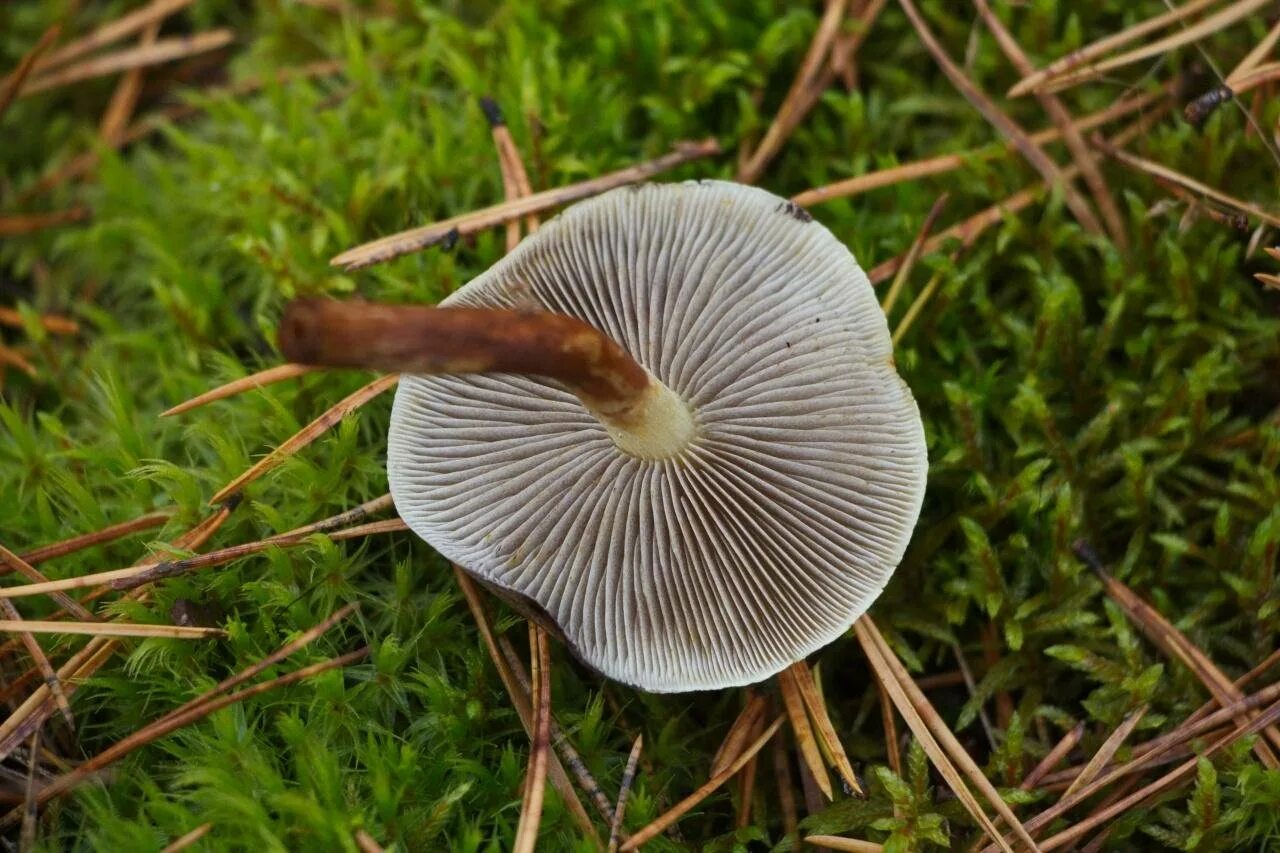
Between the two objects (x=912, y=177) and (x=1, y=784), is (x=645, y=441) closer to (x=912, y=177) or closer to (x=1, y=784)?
(x=912, y=177)

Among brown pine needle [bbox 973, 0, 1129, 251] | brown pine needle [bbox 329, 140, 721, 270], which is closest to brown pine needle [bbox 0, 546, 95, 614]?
brown pine needle [bbox 329, 140, 721, 270]

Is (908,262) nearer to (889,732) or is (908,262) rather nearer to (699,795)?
(889,732)

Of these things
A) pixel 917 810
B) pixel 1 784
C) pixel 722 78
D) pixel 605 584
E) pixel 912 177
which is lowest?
pixel 917 810

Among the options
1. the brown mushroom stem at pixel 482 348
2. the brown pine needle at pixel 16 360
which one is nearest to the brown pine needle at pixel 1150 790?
the brown mushroom stem at pixel 482 348

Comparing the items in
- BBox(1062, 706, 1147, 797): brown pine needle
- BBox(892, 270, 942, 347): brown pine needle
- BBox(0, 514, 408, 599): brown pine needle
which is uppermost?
BBox(892, 270, 942, 347): brown pine needle

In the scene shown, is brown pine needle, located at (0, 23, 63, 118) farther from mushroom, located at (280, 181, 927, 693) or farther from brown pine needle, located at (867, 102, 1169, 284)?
brown pine needle, located at (867, 102, 1169, 284)

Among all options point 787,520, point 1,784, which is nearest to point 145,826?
point 1,784

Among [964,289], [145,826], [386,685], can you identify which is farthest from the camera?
[964,289]

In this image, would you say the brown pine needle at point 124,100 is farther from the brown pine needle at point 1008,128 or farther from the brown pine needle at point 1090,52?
the brown pine needle at point 1090,52
